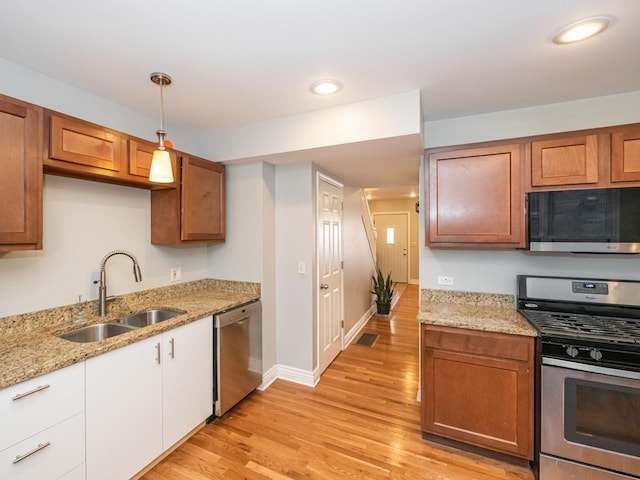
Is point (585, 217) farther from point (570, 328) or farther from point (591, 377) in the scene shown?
point (591, 377)

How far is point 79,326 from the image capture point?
1.79 meters

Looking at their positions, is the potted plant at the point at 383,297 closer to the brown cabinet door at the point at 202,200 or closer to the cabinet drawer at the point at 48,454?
the brown cabinet door at the point at 202,200

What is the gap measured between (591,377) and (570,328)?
267 millimetres

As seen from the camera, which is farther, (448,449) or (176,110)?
(176,110)

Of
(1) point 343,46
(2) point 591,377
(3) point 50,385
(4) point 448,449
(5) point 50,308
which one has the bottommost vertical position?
(4) point 448,449

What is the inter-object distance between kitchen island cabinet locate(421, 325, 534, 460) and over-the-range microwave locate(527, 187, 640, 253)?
2.22 feet

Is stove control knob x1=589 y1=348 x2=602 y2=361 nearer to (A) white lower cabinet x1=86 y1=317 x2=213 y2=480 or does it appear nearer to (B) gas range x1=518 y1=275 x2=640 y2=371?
→ (B) gas range x1=518 y1=275 x2=640 y2=371

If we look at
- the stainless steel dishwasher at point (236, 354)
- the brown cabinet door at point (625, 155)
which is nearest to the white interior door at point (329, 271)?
the stainless steel dishwasher at point (236, 354)

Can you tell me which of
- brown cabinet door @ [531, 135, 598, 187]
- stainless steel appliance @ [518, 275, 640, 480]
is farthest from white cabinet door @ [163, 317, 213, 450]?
brown cabinet door @ [531, 135, 598, 187]

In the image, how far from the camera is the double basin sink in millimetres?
1793

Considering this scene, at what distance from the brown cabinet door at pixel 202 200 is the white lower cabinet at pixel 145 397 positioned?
0.78 m

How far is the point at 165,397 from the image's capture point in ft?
6.06

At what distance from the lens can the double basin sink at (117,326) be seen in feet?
5.88

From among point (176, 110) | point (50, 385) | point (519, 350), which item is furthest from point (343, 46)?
point (50, 385)
